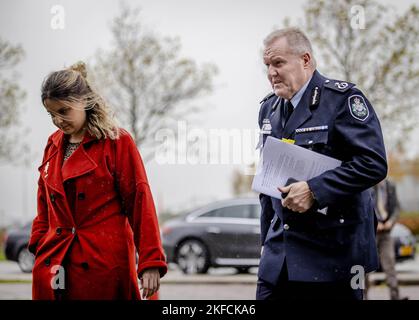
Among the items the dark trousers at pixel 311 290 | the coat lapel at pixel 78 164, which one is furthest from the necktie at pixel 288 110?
the coat lapel at pixel 78 164

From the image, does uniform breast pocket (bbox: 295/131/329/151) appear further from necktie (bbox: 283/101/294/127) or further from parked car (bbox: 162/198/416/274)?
parked car (bbox: 162/198/416/274)

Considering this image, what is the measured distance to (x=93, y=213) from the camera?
308 centimetres

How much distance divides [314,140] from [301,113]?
0.50 ft

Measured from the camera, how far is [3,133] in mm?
14055

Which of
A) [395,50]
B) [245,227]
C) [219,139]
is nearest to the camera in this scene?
[219,139]

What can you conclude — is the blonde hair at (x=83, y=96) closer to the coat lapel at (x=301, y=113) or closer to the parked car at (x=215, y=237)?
the coat lapel at (x=301, y=113)

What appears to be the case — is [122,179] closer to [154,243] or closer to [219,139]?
[154,243]

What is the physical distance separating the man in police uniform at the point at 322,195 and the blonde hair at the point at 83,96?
775mm

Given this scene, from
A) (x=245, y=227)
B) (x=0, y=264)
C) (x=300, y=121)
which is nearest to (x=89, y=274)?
(x=300, y=121)

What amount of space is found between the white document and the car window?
383 inches

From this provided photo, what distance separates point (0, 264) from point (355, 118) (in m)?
15.4

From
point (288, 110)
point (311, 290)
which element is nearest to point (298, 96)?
point (288, 110)

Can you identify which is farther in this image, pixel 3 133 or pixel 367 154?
pixel 3 133

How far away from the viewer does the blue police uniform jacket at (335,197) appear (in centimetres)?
300
